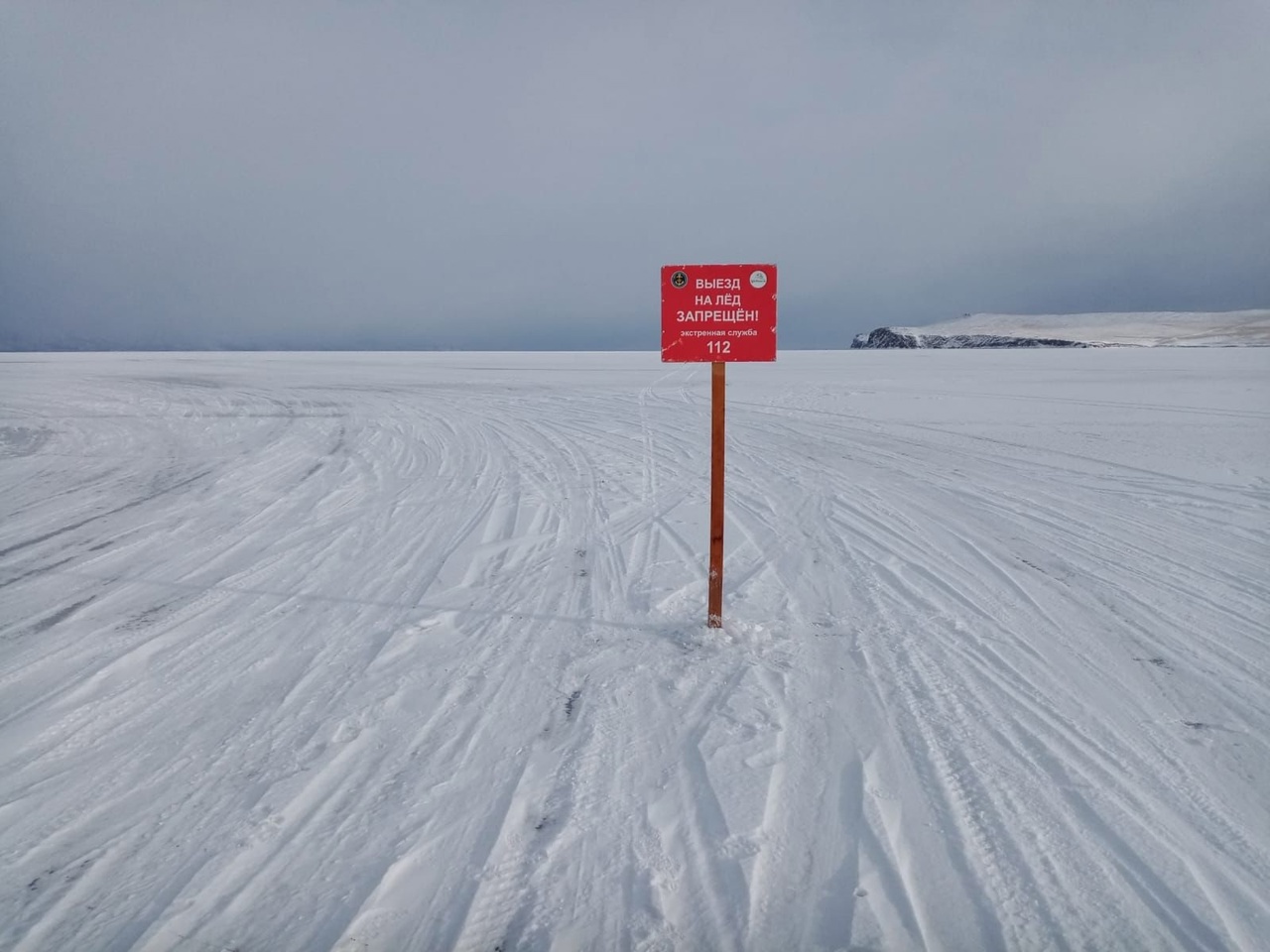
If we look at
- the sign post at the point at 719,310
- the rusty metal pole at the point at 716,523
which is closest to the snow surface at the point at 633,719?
the rusty metal pole at the point at 716,523

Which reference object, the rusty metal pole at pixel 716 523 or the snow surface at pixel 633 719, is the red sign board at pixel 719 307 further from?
the snow surface at pixel 633 719

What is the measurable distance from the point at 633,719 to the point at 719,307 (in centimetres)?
234

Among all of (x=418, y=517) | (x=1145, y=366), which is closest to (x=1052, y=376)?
(x=1145, y=366)

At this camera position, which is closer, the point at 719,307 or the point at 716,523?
the point at 719,307

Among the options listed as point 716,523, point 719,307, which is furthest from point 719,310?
point 716,523

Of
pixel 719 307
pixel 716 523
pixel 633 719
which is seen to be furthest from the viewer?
pixel 716 523

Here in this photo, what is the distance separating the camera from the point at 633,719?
334 cm

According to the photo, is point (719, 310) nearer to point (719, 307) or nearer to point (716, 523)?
point (719, 307)

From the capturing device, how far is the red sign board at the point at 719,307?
151 inches

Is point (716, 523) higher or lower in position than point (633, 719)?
higher

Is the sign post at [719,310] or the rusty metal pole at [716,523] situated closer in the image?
the sign post at [719,310]

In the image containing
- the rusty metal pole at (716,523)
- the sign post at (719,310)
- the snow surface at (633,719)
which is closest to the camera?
the snow surface at (633,719)

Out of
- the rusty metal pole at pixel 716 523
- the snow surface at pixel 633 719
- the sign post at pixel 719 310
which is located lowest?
the snow surface at pixel 633 719

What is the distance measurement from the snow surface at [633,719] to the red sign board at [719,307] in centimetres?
187
